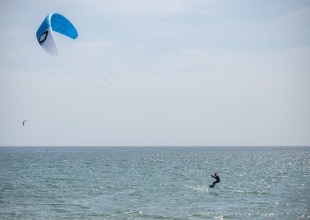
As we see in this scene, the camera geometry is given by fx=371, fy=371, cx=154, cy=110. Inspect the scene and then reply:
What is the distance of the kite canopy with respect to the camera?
66.7ft

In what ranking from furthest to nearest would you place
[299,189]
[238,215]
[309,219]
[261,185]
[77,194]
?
1. [261,185]
2. [299,189]
3. [77,194]
4. [238,215]
5. [309,219]

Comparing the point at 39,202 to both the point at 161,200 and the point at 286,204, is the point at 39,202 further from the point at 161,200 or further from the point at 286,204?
the point at 286,204

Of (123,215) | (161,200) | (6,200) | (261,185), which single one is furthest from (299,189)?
(6,200)

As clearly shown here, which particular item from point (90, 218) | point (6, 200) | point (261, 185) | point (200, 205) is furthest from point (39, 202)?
point (261, 185)

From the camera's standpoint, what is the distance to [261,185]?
38406mm

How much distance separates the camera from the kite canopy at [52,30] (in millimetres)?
20344

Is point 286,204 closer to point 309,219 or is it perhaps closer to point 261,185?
point 309,219

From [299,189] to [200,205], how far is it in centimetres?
1299

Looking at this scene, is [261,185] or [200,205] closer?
[200,205]

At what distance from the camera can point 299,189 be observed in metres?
34.6

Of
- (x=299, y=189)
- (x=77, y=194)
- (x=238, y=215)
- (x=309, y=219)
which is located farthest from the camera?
(x=299, y=189)

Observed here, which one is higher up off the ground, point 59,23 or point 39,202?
point 59,23

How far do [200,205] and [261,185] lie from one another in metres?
14.2

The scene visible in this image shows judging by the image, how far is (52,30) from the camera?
21.4 m
